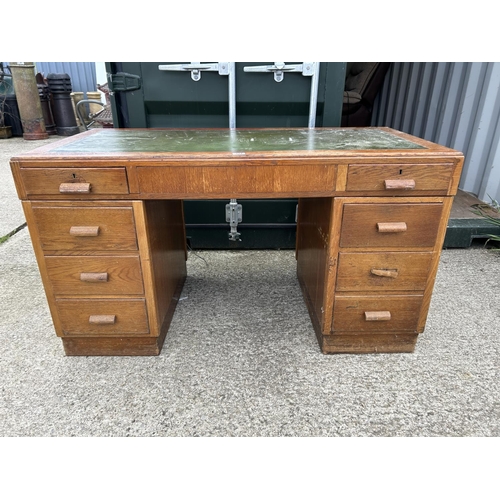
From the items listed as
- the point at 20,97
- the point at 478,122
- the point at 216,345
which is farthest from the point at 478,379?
the point at 20,97

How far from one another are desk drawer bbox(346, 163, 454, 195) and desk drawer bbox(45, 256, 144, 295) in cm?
89

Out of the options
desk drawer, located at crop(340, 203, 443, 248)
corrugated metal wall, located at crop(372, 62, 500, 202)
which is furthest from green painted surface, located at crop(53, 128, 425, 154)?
corrugated metal wall, located at crop(372, 62, 500, 202)

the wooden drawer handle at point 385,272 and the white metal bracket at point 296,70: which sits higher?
the white metal bracket at point 296,70

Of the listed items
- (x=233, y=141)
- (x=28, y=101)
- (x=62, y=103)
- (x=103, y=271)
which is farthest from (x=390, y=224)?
(x=62, y=103)

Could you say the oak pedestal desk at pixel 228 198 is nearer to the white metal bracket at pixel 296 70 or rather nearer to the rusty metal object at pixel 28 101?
the white metal bracket at pixel 296 70

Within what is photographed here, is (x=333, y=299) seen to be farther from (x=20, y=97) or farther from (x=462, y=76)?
(x=20, y=97)

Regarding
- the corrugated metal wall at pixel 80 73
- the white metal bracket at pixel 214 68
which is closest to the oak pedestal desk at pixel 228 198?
the white metal bracket at pixel 214 68

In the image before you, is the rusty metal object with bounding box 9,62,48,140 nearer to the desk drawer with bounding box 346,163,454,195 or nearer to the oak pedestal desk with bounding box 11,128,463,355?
the oak pedestal desk with bounding box 11,128,463,355

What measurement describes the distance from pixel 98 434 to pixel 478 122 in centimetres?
319

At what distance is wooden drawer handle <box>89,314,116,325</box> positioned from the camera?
1535mm

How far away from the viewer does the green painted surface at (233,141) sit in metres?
1.46

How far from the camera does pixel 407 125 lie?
3945 mm

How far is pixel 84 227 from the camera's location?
1405 millimetres

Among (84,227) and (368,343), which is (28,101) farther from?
(368,343)
